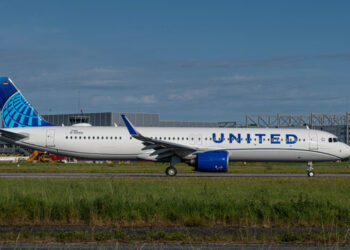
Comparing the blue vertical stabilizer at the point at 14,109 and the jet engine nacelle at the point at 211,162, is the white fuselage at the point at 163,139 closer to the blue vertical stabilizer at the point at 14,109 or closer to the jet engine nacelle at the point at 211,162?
the blue vertical stabilizer at the point at 14,109

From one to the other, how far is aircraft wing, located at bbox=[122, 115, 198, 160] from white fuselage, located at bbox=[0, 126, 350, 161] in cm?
79

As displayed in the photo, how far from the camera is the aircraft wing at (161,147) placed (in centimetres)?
3078

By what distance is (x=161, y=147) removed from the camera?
3184 centimetres

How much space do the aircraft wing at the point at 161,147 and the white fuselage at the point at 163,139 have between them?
792 mm

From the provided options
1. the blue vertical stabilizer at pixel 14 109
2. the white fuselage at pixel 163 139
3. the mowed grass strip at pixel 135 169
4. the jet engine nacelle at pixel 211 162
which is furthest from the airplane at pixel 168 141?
the mowed grass strip at pixel 135 169

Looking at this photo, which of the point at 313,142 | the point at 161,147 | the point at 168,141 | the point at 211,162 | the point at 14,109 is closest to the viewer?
Result: the point at 211,162

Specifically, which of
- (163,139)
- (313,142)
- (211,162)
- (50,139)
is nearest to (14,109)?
Answer: (50,139)

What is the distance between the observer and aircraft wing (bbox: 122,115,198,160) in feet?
Result: 101

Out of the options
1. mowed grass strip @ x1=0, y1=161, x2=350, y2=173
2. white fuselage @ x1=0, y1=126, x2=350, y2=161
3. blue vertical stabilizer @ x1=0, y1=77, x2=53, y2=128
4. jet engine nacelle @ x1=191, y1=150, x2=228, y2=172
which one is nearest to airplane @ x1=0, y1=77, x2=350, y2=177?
white fuselage @ x1=0, y1=126, x2=350, y2=161

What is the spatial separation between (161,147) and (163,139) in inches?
72.6

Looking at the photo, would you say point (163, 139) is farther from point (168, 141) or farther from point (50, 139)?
point (50, 139)

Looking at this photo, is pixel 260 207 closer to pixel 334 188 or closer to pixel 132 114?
pixel 334 188

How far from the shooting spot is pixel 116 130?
33938 millimetres

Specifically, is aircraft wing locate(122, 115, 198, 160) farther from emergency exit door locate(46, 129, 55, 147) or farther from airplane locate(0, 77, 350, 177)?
emergency exit door locate(46, 129, 55, 147)
